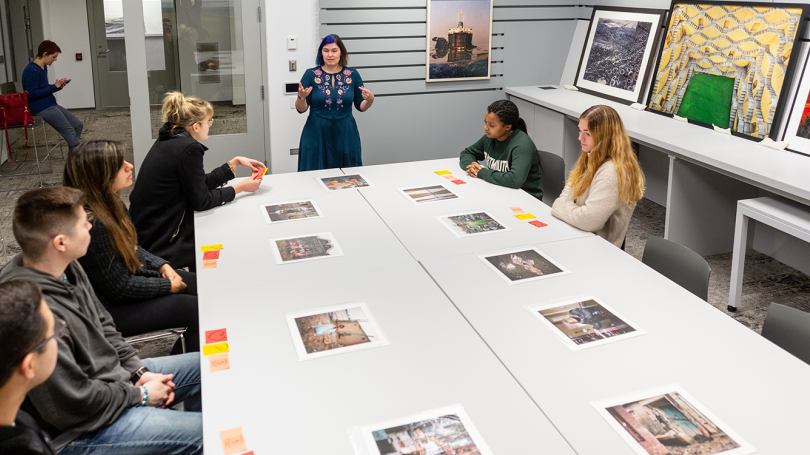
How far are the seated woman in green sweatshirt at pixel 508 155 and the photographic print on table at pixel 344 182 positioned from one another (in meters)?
0.67

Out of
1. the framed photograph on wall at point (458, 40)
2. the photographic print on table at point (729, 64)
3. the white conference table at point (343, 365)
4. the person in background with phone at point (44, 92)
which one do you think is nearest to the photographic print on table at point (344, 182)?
the white conference table at point (343, 365)

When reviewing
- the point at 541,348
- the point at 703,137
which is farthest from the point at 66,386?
the point at 703,137

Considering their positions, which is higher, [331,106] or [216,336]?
[331,106]

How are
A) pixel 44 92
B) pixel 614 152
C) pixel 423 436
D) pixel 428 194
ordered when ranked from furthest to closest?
pixel 44 92 → pixel 428 194 → pixel 614 152 → pixel 423 436

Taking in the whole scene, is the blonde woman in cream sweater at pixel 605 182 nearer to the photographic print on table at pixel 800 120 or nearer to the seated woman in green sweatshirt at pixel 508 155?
the seated woman in green sweatshirt at pixel 508 155

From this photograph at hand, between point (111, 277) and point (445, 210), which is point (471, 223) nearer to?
point (445, 210)

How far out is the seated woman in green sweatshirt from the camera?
3574 millimetres

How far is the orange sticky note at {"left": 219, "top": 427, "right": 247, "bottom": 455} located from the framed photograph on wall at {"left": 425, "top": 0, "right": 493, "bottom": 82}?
4.71 meters

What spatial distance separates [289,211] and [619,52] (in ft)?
12.2

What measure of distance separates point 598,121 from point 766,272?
208 cm

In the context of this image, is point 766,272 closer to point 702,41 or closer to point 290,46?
point 702,41

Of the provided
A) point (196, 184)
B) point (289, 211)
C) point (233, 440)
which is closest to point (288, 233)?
point (289, 211)

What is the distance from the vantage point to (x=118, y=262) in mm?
2426

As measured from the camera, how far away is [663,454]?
149 cm
